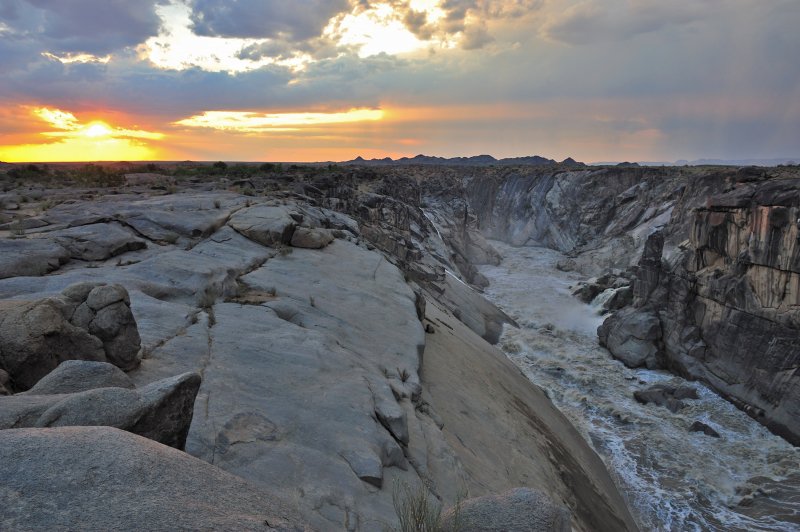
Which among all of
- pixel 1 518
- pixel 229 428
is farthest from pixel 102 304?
pixel 1 518

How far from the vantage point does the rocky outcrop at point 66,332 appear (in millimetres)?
5465

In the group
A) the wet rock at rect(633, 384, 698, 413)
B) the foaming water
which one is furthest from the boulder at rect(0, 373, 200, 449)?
the wet rock at rect(633, 384, 698, 413)

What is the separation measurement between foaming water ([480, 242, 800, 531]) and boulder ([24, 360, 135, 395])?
47.3ft

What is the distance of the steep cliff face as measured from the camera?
19.3 m

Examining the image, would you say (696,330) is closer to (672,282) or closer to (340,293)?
Result: (672,282)

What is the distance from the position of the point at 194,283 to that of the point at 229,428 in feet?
18.9

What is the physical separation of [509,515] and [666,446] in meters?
16.5

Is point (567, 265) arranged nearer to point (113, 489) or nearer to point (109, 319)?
point (109, 319)

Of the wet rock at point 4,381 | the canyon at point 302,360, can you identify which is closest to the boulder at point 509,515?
the canyon at point 302,360

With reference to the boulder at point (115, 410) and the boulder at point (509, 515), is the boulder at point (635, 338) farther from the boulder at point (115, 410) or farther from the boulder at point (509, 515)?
the boulder at point (115, 410)

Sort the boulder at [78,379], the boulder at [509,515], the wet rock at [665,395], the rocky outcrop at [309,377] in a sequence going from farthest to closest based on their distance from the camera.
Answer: the wet rock at [665,395], the rocky outcrop at [309,377], the boulder at [78,379], the boulder at [509,515]

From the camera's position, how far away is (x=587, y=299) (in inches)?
1439

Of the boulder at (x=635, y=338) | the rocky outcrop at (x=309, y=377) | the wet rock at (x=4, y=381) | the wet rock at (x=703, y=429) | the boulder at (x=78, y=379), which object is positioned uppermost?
the boulder at (x=78, y=379)

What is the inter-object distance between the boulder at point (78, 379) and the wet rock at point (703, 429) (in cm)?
2080
